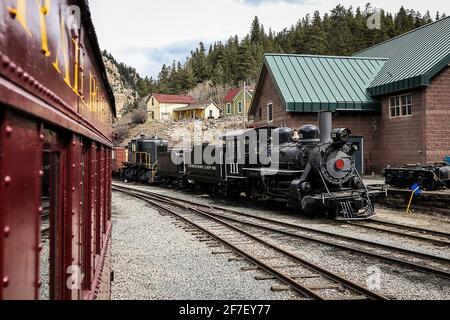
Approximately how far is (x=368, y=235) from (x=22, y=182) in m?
10.1

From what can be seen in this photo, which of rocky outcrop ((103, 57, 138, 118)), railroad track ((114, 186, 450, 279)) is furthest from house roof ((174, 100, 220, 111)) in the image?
rocky outcrop ((103, 57, 138, 118))

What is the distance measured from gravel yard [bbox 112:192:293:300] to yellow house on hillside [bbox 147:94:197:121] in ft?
249

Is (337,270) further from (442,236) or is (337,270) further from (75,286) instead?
(75,286)

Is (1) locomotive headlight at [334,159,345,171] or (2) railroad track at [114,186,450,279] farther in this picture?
(1) locomotive headlight at [334,159,345,171]

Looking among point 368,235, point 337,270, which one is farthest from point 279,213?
point 337,270

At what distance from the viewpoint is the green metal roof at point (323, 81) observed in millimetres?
24984

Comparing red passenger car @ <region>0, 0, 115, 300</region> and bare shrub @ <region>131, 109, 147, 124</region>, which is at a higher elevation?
bare shrub @ <region>131, 109, 147, 124</region>

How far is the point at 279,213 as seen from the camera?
48.4 ft

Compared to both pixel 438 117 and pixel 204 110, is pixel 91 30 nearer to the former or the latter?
pixel 438 117

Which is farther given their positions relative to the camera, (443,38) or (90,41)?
(443,38)

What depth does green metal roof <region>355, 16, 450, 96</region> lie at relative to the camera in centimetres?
2244

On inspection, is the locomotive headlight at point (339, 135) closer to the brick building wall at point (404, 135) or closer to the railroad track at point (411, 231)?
the railroad track at point (411, 231)

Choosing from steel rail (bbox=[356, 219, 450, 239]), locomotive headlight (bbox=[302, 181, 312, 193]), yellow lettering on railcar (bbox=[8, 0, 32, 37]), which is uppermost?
yellow lettering on railcar (bbox=[8, 0, 32, 37])

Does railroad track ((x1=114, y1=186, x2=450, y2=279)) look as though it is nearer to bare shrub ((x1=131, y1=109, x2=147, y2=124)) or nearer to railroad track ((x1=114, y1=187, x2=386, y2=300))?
railroad track ((x1=114, y1=187, x2=386, y2=300))
